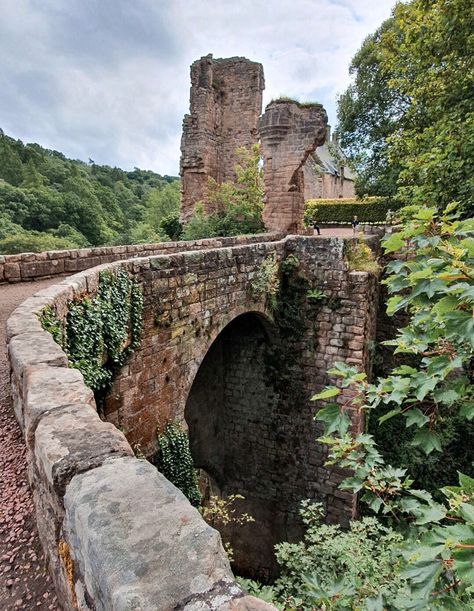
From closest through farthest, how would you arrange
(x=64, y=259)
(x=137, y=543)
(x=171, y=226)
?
(x=137, y=543), (x=64, y=259), (x=171, y=226)

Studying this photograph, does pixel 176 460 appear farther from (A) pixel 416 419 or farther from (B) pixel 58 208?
(B) pixel 58 208

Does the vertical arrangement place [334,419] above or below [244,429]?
above

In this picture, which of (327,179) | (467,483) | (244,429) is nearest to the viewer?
(467,483)

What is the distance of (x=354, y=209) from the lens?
24.6 metres

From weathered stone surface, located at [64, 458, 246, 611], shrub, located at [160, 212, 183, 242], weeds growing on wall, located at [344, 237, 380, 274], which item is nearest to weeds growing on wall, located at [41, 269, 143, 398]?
weathered stone surface, located at [64, 458, 246, 611]

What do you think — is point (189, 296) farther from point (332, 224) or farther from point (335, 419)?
point (332, 224)

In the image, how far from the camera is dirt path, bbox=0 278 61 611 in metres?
1.56

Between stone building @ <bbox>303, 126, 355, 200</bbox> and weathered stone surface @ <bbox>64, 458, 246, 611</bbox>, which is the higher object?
stone building @ <bbox>303, 126, 355, 200</bbox>

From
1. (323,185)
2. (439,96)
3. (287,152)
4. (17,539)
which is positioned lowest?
(17,539)

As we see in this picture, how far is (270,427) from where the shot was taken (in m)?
8.27

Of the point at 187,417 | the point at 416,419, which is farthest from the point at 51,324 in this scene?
→ the point at 187,417

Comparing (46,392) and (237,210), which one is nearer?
(46,392)

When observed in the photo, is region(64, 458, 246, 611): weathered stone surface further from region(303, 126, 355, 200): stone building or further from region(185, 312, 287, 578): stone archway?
region(303, 126, 355, 200): stone building

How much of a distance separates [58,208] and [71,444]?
4289cm
